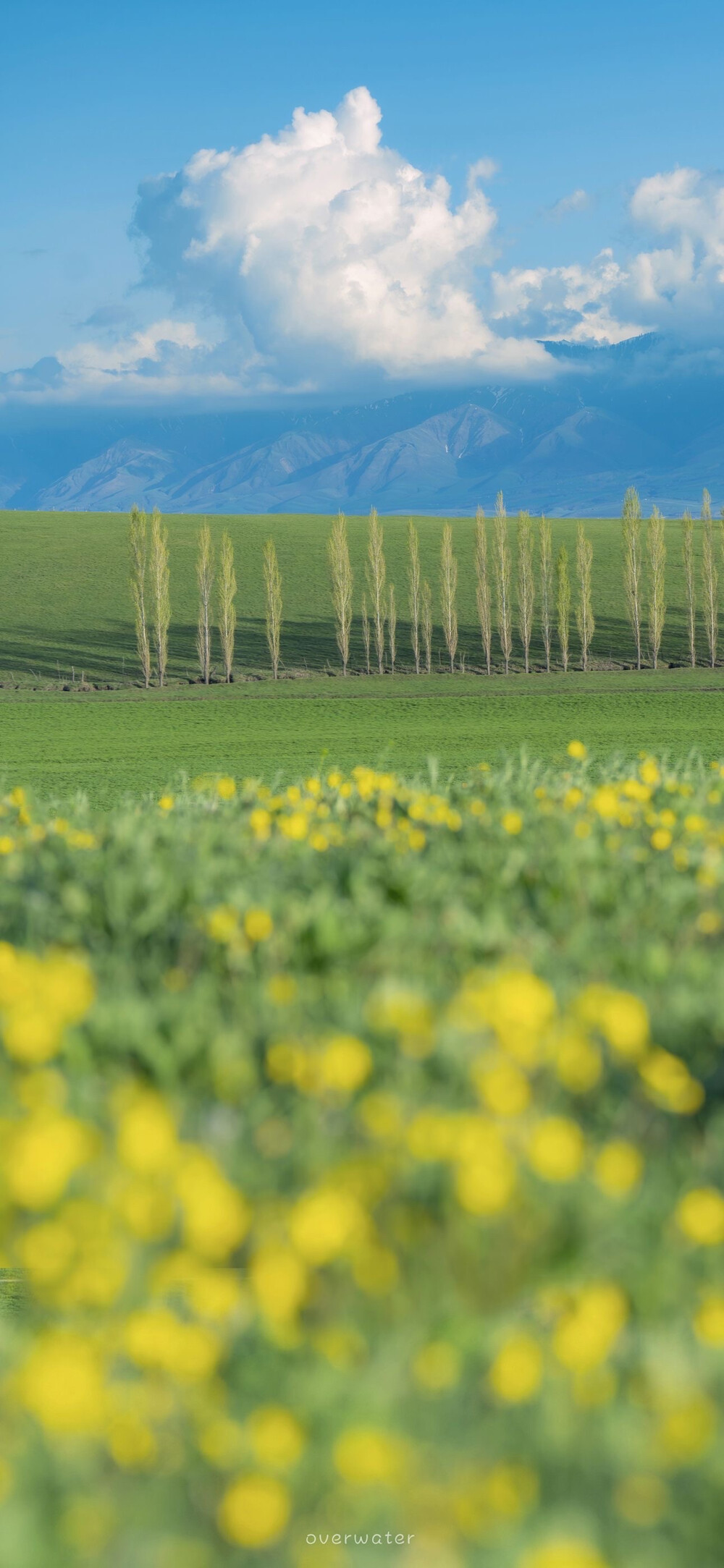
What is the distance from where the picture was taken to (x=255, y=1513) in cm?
158

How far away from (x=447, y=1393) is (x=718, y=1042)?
198cm

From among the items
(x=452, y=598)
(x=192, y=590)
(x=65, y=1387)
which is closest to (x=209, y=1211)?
(x=65, y=1387)

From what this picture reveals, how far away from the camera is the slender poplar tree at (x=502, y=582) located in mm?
64875

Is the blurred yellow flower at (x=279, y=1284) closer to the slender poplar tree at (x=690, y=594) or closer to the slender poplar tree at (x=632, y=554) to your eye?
the slender poplar tree at (x=690, y=594)

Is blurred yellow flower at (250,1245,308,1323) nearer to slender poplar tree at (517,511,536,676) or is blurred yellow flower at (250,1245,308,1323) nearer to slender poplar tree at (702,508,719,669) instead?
slender poplar tree at (517,511,536,676)

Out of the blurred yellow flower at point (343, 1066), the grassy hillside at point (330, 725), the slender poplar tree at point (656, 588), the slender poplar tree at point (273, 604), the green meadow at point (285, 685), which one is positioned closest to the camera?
the blurred yellow flower at point (343, 1066)

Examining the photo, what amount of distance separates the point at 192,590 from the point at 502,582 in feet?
80.8

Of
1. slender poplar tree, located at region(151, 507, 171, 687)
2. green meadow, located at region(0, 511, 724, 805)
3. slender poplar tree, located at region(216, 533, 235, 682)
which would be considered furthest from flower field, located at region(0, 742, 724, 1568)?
slender poplar tree, located at region(216, 533, 235, 682)

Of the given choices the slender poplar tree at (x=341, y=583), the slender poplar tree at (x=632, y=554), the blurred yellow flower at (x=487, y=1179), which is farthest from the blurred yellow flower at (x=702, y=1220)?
the slender poplar tree at (x=632, y=554)

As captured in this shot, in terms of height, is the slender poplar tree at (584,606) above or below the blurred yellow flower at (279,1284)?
above

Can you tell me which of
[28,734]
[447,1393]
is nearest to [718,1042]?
[447,1393]

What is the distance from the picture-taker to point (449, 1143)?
2.47m

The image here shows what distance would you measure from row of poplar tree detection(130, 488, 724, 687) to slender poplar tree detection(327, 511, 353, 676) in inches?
3.2

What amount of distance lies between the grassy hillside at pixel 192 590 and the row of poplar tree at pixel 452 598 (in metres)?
1.26
